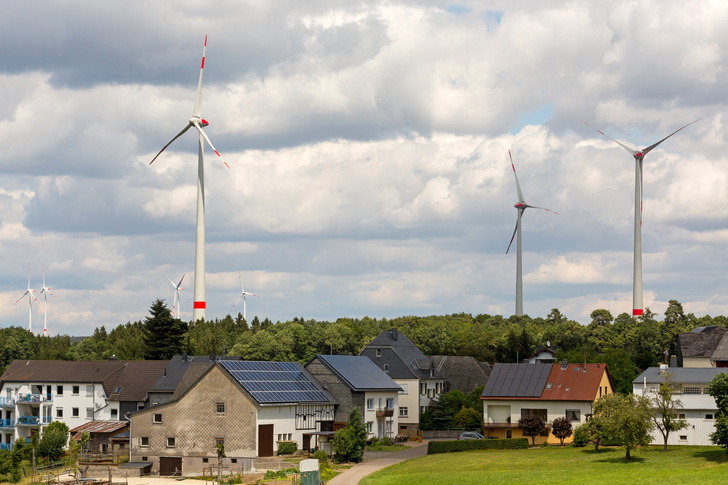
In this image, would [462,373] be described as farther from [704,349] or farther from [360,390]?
[360,390]

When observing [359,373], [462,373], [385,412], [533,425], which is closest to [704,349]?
[533,425]

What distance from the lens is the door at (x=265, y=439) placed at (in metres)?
83.8

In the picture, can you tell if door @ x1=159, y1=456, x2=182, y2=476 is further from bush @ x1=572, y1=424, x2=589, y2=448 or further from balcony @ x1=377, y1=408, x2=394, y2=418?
bush @ x1=572, y1=424, x2=589, y2=448

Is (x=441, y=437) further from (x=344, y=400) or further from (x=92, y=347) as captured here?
(x=92, y=347)

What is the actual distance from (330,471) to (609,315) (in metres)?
105

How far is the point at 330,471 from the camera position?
240ft

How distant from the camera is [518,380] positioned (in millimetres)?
99062

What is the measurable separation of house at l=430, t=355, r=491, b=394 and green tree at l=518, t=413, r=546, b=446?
40.4 meters

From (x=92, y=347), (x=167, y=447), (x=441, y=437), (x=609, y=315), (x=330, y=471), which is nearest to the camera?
(x=330, y=471)

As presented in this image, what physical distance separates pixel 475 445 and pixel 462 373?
4854cm

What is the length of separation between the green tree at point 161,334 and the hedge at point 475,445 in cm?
7139

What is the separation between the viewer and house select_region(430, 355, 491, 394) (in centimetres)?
13450

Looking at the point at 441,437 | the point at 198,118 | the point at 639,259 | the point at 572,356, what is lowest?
the point at 441,437

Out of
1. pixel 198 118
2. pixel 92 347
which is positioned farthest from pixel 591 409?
pixel 92 347
